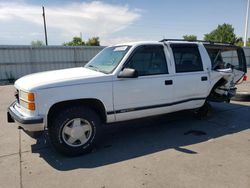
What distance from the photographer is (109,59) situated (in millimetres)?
4480

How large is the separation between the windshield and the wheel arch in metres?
0.61

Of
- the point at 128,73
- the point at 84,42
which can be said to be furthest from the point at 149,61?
the point at 84,42

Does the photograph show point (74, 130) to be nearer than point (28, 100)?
No

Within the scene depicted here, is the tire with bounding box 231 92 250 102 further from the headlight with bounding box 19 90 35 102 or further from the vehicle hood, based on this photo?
the headlight with bounding box 19 90 35 102

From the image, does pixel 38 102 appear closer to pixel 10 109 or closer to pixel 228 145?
pixel 10 109

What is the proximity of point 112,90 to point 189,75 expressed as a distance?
1.90 m

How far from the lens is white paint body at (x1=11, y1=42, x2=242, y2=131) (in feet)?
11.5

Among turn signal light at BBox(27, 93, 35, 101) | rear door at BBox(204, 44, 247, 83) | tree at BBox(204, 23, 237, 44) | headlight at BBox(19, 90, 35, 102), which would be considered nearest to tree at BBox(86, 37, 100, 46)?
tree at BBox(204, 23, 237, 44)

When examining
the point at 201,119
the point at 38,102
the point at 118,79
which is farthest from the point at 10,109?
the point at 201,119

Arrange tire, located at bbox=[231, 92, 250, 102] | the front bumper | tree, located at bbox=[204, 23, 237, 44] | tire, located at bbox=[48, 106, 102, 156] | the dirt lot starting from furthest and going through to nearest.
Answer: tree, located at bbox=[204, 23, 237, 44], tire, located at bbox=[231, 92, 250, 102], tire, located at bbox=[48, 106, 102, 156], the front bumper, the dirt lot

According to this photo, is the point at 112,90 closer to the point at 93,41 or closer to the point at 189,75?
the point at 189,75

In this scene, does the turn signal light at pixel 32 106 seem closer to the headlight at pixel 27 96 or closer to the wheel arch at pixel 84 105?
the headlight at pixel 27 96

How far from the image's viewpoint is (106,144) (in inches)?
170

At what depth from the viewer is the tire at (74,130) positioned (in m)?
3.62
